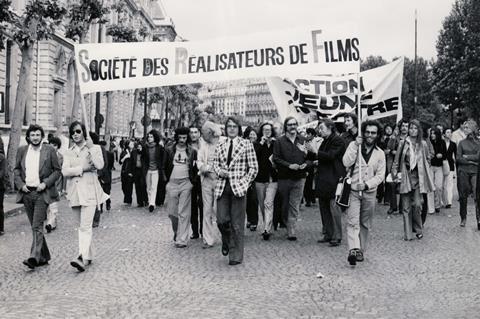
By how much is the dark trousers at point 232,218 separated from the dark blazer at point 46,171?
2057 millimetres

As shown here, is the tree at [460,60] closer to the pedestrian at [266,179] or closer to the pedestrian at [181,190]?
the pedestrian at [266,179]

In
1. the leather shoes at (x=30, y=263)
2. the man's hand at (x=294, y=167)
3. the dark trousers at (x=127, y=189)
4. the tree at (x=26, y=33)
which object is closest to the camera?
the leather shoes at (x=30, y=263)

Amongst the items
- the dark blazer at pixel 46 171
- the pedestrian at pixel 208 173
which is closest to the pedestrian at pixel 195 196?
the pedestrian at pixel 208 173

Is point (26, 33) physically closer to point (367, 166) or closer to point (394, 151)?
point (394, 151)

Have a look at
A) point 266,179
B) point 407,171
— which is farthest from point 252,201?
point 407,171

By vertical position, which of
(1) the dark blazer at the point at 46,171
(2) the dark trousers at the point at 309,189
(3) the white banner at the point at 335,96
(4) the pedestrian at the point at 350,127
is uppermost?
(3) the white banner at the point at 335,96

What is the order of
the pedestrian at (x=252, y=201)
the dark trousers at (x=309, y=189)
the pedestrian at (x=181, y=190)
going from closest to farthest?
1. the pedestrian at (x=181, y=190)
2. the pedestrian at (x=252, y=201)
3. the dark trousers at (x=309, y=189)

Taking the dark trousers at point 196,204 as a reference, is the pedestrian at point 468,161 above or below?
above

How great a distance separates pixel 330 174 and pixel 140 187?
289 inches

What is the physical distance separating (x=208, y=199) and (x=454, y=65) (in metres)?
36.1

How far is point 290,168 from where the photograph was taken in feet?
33.8

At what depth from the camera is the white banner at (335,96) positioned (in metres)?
10.8

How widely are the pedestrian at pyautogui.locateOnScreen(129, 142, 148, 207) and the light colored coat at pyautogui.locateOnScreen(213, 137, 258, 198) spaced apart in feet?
24.1

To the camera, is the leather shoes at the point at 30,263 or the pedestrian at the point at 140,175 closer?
the leather shoes at the point at 30,263
